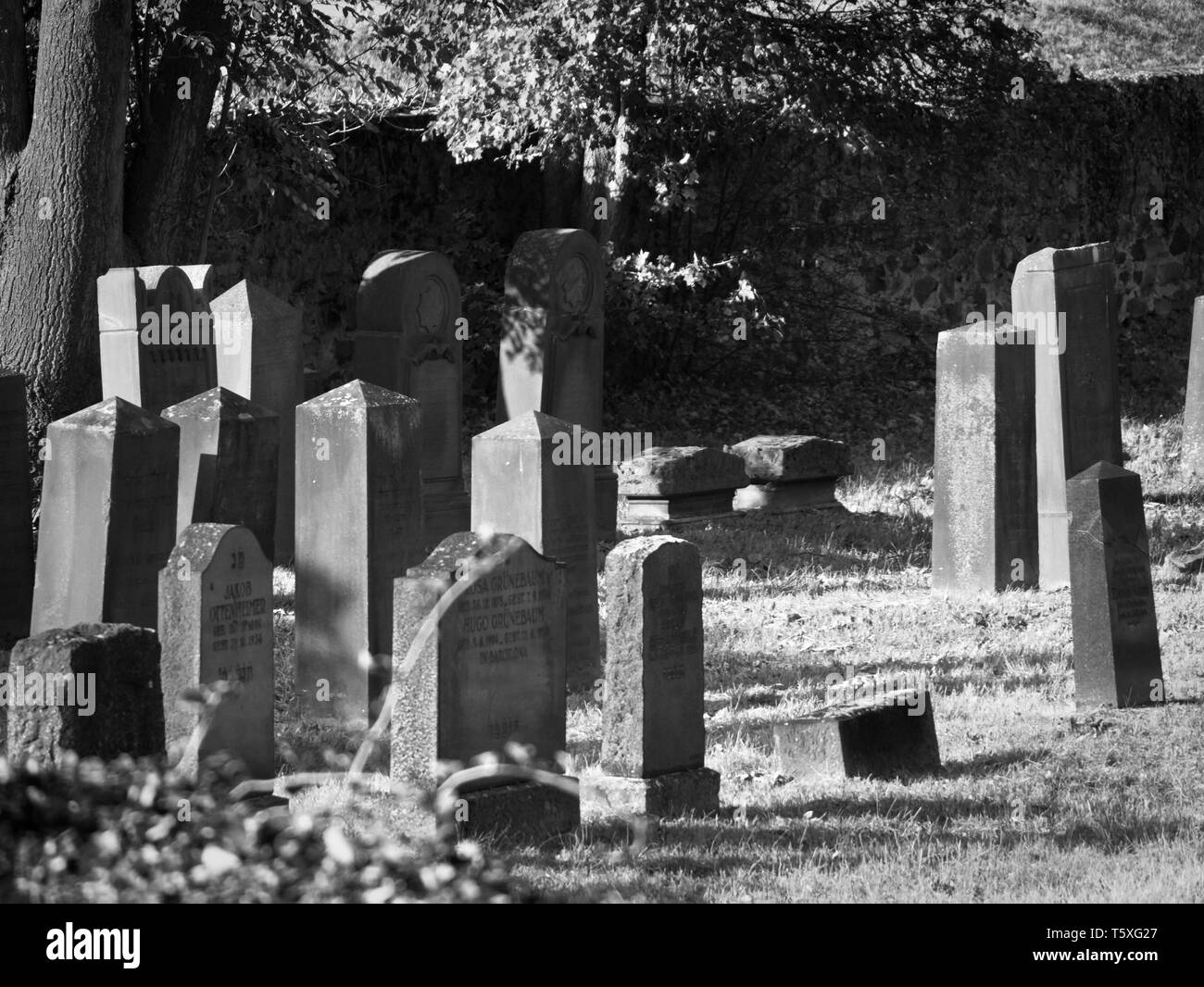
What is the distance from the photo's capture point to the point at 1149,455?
642 inches

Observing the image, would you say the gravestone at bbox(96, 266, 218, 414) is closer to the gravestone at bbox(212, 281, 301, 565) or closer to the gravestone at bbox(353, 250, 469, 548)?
the gravestone at bbox(212, 281, 301, 565)

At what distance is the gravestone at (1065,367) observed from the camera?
39.2ft

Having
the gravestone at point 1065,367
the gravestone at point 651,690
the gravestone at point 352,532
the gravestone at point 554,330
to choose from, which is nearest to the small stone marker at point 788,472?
the gravestone at point 554,330

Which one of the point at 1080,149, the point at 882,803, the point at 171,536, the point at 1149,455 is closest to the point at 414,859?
the point at 882,803

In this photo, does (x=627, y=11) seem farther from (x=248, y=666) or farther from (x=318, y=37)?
(x=248, y=666)

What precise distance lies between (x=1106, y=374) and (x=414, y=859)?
9848mm

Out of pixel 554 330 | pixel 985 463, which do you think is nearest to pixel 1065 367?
pixel 985 463

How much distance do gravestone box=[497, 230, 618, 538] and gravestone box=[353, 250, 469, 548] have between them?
450mm

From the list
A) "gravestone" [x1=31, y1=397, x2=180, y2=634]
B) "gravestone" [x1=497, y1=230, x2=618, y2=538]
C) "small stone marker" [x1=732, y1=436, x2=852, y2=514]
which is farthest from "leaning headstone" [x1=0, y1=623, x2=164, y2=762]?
"small stone marker" [x1=732, y1=436, x2=852, y2=514]

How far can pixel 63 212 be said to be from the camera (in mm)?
12039

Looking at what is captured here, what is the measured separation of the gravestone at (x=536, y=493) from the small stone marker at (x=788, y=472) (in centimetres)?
502

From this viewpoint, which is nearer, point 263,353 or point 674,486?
point 263,353

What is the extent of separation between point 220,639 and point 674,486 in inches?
292

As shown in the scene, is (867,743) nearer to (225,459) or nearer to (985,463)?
(225,459)
